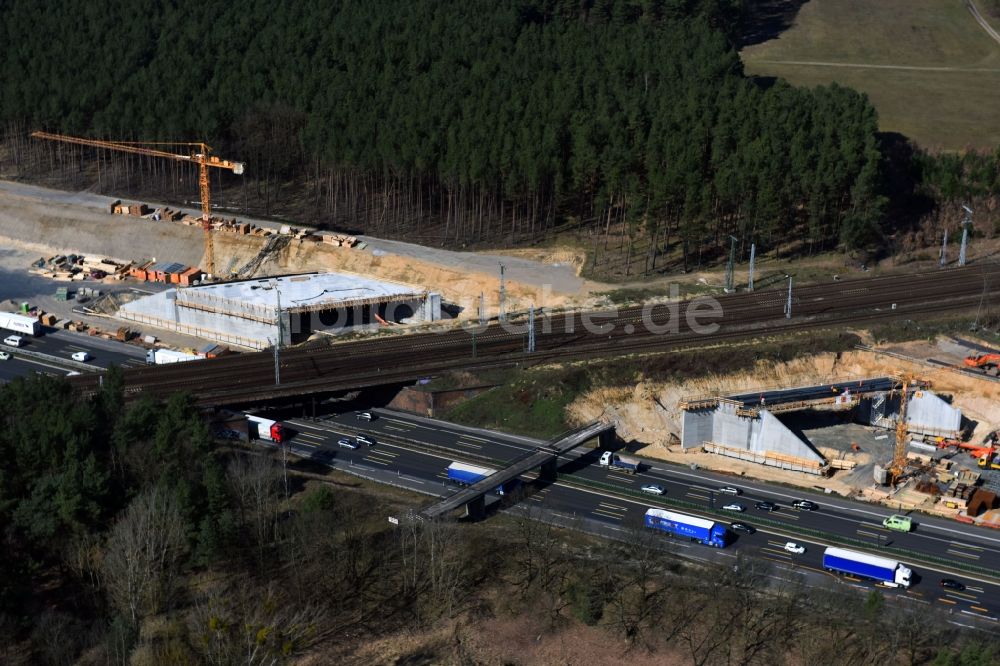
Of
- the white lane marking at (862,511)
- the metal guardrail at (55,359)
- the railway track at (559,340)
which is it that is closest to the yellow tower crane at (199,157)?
the metal guardrail at (55,359)

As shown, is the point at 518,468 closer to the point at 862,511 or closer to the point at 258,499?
the point at 258,499

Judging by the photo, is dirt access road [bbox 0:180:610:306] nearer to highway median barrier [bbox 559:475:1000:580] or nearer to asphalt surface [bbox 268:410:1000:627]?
asphalt surface [bbox 268:410:1000:627]

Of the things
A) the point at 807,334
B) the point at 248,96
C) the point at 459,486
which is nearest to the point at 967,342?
the point at 807,334

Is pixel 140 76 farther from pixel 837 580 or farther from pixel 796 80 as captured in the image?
pixel 837 580

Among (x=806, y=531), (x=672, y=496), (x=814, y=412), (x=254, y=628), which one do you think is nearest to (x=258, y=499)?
(x=254, y=628)

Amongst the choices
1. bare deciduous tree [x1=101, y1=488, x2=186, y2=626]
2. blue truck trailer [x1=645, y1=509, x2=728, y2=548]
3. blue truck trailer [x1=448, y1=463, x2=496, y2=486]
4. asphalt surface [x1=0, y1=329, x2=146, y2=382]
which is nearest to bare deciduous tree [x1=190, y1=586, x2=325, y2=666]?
bare deciduous tree [x1=101, y1=488, x2=186, y2=626]
